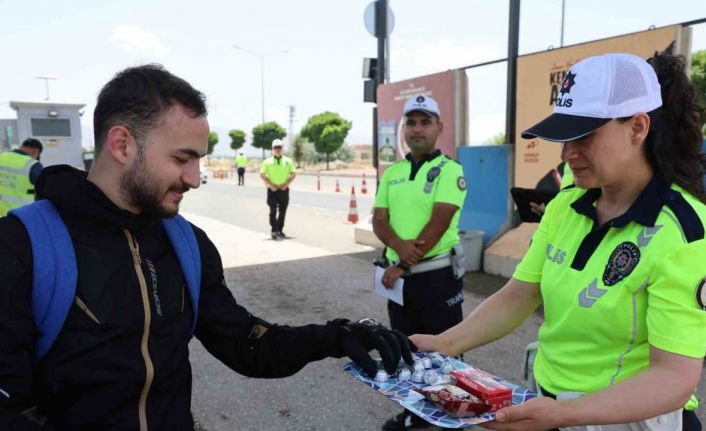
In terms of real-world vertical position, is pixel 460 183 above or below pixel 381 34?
below

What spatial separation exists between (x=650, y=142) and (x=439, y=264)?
202 centimetres

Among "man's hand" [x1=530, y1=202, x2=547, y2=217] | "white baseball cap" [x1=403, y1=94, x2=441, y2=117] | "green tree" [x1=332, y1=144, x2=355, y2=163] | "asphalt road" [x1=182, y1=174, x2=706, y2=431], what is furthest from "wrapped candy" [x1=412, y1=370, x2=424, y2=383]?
"green tree" [x1=332, y1=144, x2=355, y2=163]

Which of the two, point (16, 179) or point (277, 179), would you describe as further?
point (277, 179)

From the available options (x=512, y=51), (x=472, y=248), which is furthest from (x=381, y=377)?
(x=512, y=51)

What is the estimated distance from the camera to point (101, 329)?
4.58 ft

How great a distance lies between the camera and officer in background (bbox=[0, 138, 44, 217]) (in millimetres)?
6023

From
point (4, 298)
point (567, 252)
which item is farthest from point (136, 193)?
point (567, 252)

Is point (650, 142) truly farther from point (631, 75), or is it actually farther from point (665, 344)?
point (665, 344)

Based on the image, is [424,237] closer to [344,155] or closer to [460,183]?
[460,183]

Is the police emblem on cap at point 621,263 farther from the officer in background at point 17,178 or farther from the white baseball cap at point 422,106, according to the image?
the officer in background at point 17,178

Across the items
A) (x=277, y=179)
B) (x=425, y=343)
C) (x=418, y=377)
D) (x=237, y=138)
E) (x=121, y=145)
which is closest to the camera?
(x=121, y=145)

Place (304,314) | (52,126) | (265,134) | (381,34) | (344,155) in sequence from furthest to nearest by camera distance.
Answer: (265,134) → (344,155) → (52,126) → (381,34) → (304,314)

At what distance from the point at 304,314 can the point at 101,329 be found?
4.27m

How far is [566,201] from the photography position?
184 cm
